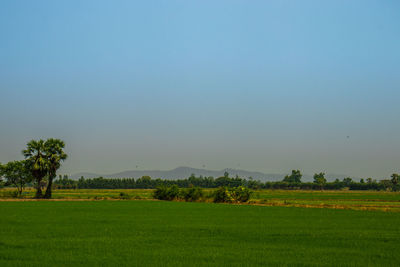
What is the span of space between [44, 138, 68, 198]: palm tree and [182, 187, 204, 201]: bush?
21079 mm

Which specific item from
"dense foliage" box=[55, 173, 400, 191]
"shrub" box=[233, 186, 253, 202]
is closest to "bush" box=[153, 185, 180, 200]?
"shrub" box=[233, 186, 253, 202]

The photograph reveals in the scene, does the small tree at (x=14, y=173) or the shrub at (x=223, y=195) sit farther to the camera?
the small tree at (x=14, y=173)

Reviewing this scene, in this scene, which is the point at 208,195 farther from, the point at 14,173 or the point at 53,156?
the point at 14,173

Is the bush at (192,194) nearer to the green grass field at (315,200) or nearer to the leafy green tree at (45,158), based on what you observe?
the green grass field at (315,200)

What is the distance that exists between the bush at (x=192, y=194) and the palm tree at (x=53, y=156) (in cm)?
2108

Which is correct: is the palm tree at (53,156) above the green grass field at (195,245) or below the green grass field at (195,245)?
above

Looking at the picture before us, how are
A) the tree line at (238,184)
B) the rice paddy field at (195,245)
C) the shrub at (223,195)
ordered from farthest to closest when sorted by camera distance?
the tree line at (238,184), the shrub at (223,195), the rice paddy field at (195,245)

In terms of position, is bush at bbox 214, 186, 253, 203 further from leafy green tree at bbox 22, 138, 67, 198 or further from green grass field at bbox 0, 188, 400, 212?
leafy green tree at bbox 22, 138, 67, 198

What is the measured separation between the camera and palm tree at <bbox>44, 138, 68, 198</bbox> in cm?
6300

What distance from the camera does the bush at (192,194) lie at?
64.1 meters

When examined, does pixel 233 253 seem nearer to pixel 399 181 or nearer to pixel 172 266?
pixel 172 266

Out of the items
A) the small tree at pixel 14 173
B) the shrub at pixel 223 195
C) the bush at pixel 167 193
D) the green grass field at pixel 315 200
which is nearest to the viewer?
the green grass field at pixel 315 200

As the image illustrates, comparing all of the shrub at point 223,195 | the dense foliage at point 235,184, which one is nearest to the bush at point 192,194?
the shrub at point 223,195

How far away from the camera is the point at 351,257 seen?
14969mm
